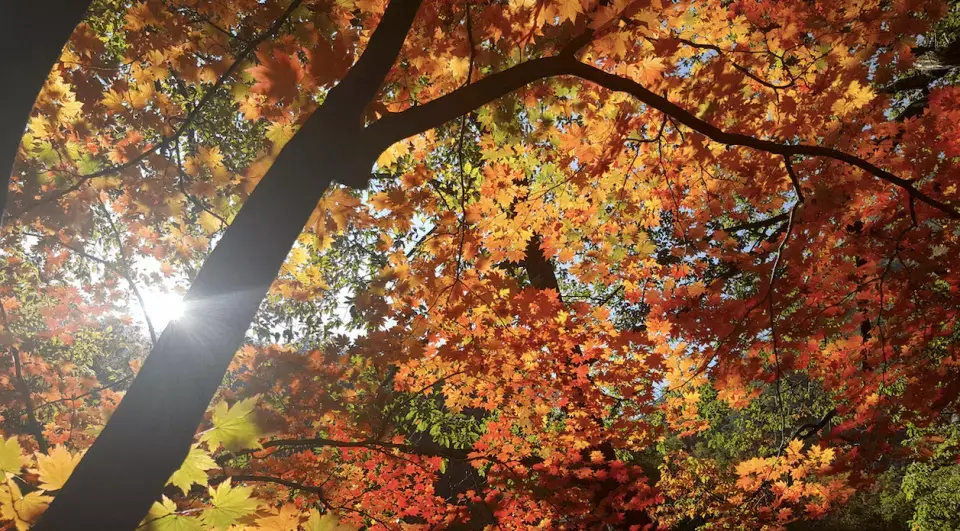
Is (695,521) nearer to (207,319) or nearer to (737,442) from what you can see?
(737,442)

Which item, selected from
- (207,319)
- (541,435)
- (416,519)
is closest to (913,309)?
(541,435)

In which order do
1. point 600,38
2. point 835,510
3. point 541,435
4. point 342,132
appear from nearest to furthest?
point 342,132, point 600,38, point 541,435, point 835,510

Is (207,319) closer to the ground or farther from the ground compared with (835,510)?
closer to the ground

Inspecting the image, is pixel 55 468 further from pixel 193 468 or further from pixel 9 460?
pixel 193 468

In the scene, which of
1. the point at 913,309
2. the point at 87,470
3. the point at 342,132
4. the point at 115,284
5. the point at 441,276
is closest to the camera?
the point at 87,470

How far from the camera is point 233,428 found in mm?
1852

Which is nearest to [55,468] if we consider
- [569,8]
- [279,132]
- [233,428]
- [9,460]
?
[9,460]

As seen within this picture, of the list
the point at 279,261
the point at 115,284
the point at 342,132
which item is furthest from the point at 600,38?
the point at 115,284

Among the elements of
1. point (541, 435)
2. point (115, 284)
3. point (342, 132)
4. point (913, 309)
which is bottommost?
point (342, 132)

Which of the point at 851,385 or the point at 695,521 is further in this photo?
the point at 695,521

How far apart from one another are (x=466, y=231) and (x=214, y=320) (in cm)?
385

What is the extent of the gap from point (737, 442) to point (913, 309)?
8.06 m

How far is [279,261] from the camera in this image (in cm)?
168

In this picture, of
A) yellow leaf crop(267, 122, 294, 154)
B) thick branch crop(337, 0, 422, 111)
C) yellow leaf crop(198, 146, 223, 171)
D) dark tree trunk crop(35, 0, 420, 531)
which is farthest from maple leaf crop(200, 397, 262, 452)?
Answer: yellow leaf crop(198, 146, 223, 171)
